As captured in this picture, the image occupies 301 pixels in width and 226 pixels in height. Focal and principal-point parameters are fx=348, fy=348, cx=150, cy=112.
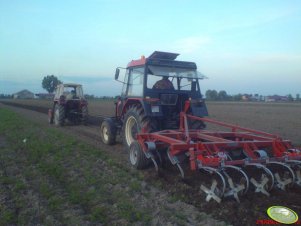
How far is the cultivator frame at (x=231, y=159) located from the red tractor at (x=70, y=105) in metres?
8.37

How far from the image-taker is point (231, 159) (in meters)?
5.96

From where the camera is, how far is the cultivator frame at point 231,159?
505cm

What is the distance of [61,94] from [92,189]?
33.9ft

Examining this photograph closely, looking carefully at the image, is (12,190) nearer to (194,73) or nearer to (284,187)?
(284,187)

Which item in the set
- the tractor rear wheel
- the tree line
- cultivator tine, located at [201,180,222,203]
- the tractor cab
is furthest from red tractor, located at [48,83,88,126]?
the tree line

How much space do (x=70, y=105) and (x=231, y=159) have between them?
1037 centimetres

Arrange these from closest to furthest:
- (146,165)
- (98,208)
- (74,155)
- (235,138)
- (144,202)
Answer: (98,208)
(144,202)
(146,165)
(235,138)
(74,155)

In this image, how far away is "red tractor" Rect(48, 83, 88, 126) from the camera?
1459 centimetres

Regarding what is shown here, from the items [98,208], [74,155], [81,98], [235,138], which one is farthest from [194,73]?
[81,98]

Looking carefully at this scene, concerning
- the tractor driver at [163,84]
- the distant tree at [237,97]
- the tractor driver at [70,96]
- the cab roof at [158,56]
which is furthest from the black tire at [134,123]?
the distant tree at [237,97]

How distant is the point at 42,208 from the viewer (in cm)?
467

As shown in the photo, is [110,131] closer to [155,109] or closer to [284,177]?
[155,109]

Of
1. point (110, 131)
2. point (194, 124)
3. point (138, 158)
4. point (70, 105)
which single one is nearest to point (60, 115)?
point (70, 105)

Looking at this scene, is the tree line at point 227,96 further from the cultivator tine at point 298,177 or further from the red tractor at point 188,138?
the cultivator tine at point 298,177
